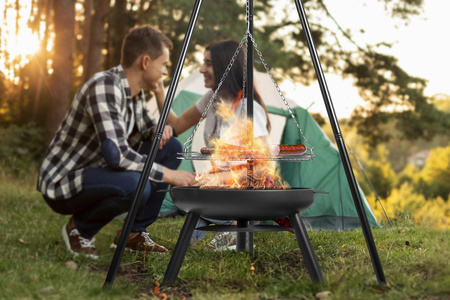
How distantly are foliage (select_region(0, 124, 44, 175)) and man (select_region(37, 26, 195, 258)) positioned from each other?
21.7 feet

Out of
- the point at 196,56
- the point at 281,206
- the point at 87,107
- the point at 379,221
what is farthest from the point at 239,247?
the point at 196,56

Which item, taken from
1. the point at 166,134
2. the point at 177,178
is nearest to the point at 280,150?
the point at 177,178

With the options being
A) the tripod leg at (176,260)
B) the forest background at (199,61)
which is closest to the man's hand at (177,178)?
the tripod leg at (176,260)

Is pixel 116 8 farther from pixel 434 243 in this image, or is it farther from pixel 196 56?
pixel 434 243

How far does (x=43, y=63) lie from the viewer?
984cm

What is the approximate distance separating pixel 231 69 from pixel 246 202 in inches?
62.4

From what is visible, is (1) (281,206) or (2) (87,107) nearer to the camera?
(1) (281,206)

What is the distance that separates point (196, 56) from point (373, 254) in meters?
8.16

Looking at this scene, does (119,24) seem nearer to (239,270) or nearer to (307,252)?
(239,270)

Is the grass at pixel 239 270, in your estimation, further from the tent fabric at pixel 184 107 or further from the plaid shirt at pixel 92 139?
the tent fabric at pixel 184 107

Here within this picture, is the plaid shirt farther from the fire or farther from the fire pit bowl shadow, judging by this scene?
the fire pit bowl shadow

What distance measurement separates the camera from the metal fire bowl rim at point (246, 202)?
93.2 inches

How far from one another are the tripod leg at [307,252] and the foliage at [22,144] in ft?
25.7

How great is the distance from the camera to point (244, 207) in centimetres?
238
